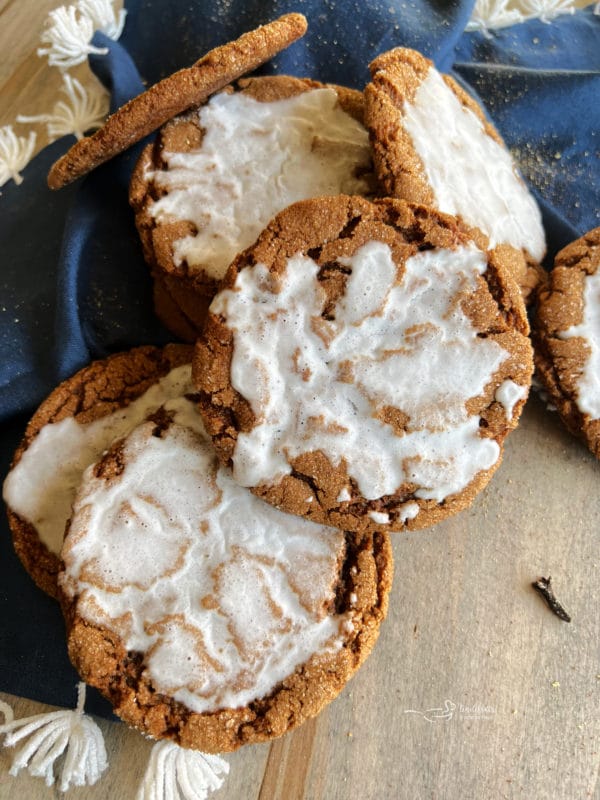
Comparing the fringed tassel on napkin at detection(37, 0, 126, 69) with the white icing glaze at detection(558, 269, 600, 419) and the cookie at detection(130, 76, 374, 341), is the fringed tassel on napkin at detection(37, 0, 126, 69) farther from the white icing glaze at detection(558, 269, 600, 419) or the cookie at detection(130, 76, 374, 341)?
the white icing glaze at detection(558, 269, 600, 419)

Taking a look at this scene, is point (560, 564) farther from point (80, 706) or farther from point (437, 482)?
point (80, 706)

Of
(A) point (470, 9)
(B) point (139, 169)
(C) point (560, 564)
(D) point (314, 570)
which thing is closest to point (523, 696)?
(C) point (560, 564)

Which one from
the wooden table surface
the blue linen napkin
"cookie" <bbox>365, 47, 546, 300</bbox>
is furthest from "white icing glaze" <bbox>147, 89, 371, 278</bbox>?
the wooden table surface

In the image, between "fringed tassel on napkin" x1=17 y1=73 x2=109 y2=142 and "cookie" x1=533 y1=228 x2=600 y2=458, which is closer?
"cookie" x1=533 y1=228 x2=600 y2=458

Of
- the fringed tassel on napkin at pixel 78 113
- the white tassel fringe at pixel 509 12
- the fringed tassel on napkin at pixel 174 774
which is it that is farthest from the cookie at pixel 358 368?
the white tassel fringe at pixel 509 12

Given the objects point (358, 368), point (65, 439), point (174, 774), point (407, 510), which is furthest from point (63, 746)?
point (358, 368)
